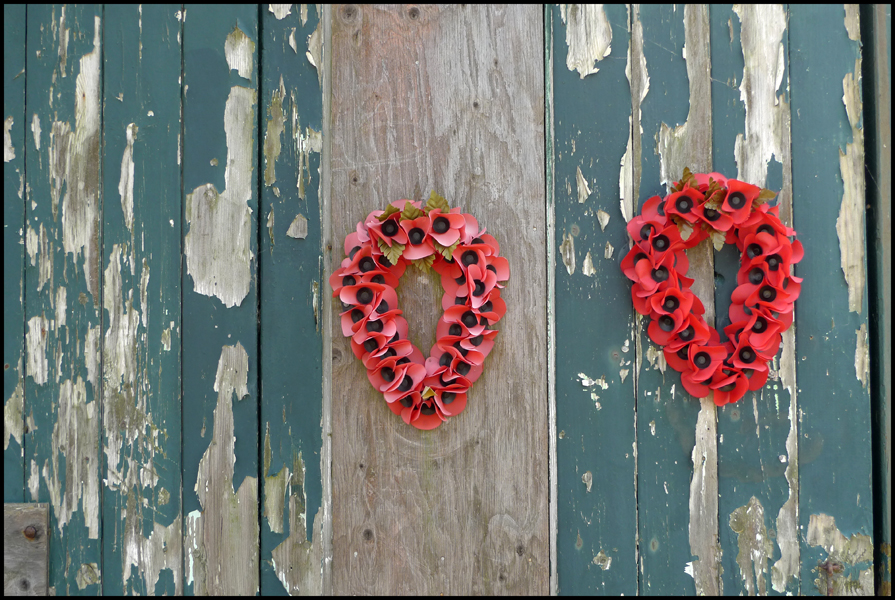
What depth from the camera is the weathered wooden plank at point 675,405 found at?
1.38 metres

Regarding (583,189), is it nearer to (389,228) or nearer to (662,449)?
(389,228)

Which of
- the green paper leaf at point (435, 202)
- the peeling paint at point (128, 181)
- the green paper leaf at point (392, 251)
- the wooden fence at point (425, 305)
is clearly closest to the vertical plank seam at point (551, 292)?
the wooden fence at point (425, 305)

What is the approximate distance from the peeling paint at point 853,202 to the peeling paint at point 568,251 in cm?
65

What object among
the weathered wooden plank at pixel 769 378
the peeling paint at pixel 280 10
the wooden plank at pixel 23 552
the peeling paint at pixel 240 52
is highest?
the peeling paint at pixel 280 10

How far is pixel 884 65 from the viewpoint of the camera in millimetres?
1396

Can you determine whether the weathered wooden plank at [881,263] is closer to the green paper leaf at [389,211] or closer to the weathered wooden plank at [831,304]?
the weathered wooden plank at [831,304]

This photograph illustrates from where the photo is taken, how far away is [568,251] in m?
1.40

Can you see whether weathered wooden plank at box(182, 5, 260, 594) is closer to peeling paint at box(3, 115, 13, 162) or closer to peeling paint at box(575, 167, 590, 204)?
peeling paint at box(3, 115, 13, 162)

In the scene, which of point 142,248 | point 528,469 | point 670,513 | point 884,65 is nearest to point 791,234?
point 884,65

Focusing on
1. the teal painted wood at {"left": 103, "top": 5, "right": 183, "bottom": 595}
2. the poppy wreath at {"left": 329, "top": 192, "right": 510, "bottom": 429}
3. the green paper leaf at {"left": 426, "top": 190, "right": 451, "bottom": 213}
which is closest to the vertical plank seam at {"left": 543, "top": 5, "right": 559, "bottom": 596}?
the poppy wreath at {"left": 329, "top": 192, "right": 510, "bottom": 429}

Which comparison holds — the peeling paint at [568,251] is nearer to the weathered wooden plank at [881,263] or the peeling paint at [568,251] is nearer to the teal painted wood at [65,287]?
the weathered wooden plank at [881,263]

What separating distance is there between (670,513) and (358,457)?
762 mm

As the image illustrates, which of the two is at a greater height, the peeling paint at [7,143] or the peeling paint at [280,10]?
the peeling paint at [280,10]

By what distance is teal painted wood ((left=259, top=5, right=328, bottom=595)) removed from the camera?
138 cm
